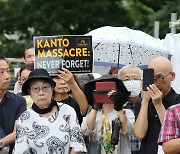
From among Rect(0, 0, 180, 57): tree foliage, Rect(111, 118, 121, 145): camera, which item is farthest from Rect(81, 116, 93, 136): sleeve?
Rect(0, 0, 180, 57): tree foliage

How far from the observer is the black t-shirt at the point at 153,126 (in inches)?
236

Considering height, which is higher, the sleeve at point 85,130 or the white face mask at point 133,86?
the white face mask at point 133,86

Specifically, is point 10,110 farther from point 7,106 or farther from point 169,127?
point 169,127

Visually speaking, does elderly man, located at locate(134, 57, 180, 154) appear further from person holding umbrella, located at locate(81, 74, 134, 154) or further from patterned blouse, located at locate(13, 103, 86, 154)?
patterned blouse, located at locate(13, 103, 86, 154)

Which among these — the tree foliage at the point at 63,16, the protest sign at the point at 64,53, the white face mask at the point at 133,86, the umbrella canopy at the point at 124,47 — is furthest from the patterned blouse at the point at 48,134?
the tree foliage at the point at 63,16

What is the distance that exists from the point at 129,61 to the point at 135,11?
17.7 m

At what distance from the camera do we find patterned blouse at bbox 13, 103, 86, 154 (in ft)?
19.0

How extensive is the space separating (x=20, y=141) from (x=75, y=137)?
0.50 metres

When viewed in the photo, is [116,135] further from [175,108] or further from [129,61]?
[129,61]

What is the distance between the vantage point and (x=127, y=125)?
631cm

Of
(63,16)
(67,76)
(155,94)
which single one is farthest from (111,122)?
(63,16)

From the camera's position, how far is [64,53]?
21.6 ft

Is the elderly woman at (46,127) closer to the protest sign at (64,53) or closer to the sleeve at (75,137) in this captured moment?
the sleeve at (75,137)

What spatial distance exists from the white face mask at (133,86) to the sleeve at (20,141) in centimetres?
167
